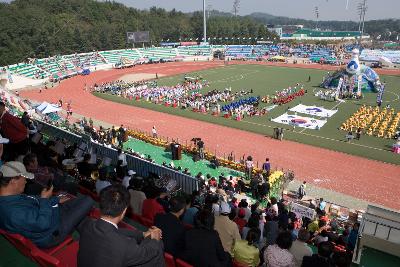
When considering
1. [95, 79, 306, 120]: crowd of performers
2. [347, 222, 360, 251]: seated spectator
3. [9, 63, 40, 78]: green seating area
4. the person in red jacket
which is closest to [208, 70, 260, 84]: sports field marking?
[95, 79, 306, 120]: crowd of performers

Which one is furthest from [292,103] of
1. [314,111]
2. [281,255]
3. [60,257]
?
[60,257]

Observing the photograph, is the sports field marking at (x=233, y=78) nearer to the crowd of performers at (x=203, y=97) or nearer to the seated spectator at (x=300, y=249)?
the crowd of performers at (x=203, y=97)

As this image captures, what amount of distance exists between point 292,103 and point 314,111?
4081 mm

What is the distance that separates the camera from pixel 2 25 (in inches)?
2736

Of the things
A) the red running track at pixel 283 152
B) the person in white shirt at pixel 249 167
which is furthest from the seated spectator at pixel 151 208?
the red running track at pixel 283 152

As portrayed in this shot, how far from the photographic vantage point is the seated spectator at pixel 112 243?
3463 mm

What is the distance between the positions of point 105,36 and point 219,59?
28.3 metres

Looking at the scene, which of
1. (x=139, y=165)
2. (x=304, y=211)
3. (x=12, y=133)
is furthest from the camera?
(x=139, y=165)

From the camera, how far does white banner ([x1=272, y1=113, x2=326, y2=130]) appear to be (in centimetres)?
3062

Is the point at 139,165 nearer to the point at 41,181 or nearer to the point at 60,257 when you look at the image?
the point at 41,181

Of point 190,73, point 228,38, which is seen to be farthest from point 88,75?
point 228,38

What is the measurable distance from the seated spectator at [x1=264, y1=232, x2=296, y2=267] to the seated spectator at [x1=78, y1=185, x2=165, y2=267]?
8.85 ft

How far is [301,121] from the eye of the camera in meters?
31.6

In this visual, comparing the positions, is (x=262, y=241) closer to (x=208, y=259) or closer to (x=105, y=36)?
(x=208, y=259)
